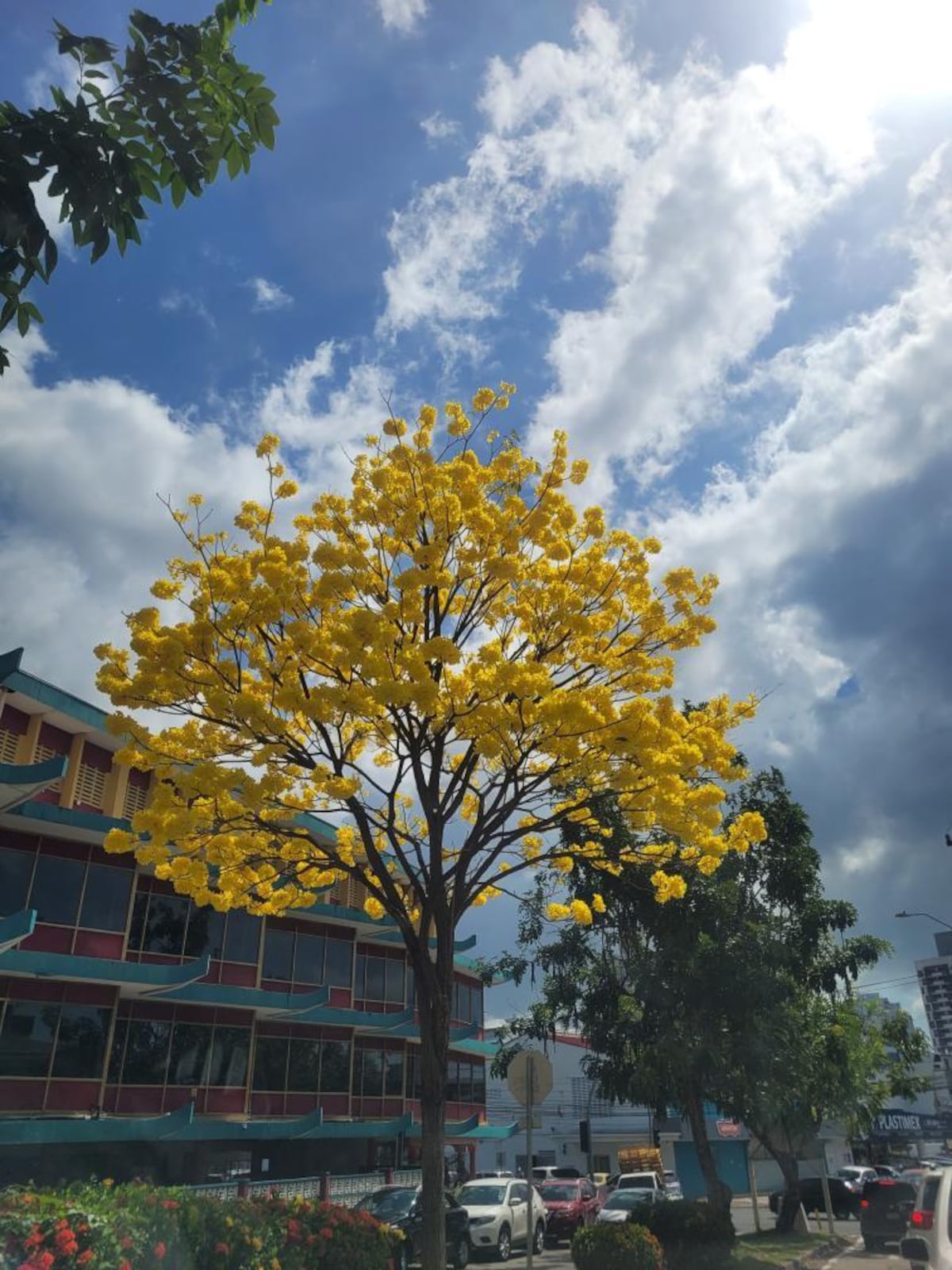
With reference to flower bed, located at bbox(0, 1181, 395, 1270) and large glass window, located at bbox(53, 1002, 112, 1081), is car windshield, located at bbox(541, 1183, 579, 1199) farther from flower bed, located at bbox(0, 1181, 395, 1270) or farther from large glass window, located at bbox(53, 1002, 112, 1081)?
flower bed, located at bbox(0, 1181, 395, 1270)

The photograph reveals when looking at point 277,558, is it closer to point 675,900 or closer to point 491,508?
point 491,508

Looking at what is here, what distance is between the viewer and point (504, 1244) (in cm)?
2019

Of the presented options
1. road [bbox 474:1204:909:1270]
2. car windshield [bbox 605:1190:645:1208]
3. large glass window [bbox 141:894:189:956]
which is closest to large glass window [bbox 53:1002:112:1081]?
large glass window [bbox 141:894:189:956]

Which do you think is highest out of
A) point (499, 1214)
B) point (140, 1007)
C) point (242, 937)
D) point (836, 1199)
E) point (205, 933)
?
point (242, 937)

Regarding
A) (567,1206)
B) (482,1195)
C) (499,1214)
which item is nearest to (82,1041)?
(482,1195)

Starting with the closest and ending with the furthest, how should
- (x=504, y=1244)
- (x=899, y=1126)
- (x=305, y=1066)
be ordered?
1. (x=504, y=1244)
2. (x=305, y=1066)
3. (x=899, y=1126)

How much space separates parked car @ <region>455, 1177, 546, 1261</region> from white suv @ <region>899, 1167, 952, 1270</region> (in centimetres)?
1321

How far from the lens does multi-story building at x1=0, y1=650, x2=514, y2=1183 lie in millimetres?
22000

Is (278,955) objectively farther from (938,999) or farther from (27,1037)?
(938,999)

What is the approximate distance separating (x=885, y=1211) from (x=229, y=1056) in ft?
60.2

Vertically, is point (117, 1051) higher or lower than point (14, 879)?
lower

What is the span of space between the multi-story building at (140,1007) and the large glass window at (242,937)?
0.18 ft

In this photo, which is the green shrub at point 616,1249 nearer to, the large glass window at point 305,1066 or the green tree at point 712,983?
the green tree at point 712,983

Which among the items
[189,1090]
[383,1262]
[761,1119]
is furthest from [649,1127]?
[383,1262]
